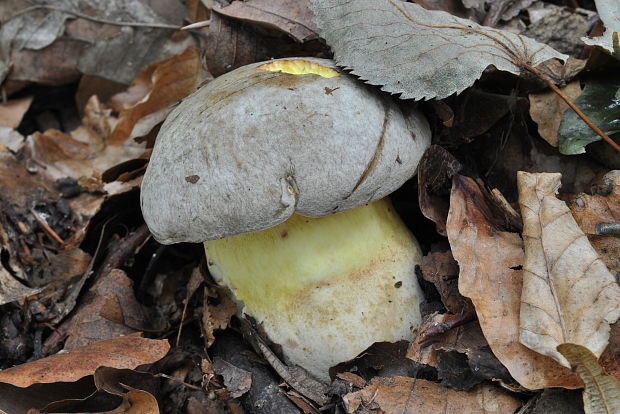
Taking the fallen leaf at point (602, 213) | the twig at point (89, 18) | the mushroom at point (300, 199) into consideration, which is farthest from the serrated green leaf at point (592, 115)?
the twig at point (89, 18)

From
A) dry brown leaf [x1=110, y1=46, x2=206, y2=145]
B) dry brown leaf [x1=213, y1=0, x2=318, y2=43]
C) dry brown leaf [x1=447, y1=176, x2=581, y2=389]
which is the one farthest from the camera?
dry brown leaf [x1=110, y1=46, x2=206, y2=145]

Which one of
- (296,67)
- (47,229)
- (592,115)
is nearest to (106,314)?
(47,229)

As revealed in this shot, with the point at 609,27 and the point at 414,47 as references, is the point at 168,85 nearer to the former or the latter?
the point at 414,47

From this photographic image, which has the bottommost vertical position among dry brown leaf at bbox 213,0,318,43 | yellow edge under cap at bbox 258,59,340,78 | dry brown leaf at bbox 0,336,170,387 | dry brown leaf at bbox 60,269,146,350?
dry brown leaf at bbox 60,269,146,350

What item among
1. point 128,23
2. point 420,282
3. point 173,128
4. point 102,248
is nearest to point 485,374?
point 420,282

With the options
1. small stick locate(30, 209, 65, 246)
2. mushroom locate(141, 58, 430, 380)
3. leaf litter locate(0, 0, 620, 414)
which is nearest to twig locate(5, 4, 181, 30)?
leaf litter locate(0, 0, 620, 414)

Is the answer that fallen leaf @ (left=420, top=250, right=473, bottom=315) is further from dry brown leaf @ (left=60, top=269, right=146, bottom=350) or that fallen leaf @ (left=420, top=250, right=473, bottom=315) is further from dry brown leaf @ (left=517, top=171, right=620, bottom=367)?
dry brown leaf @ (left=60, top=269, right=146, bottom=350)

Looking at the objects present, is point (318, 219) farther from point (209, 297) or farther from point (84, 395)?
point (84, 395)
